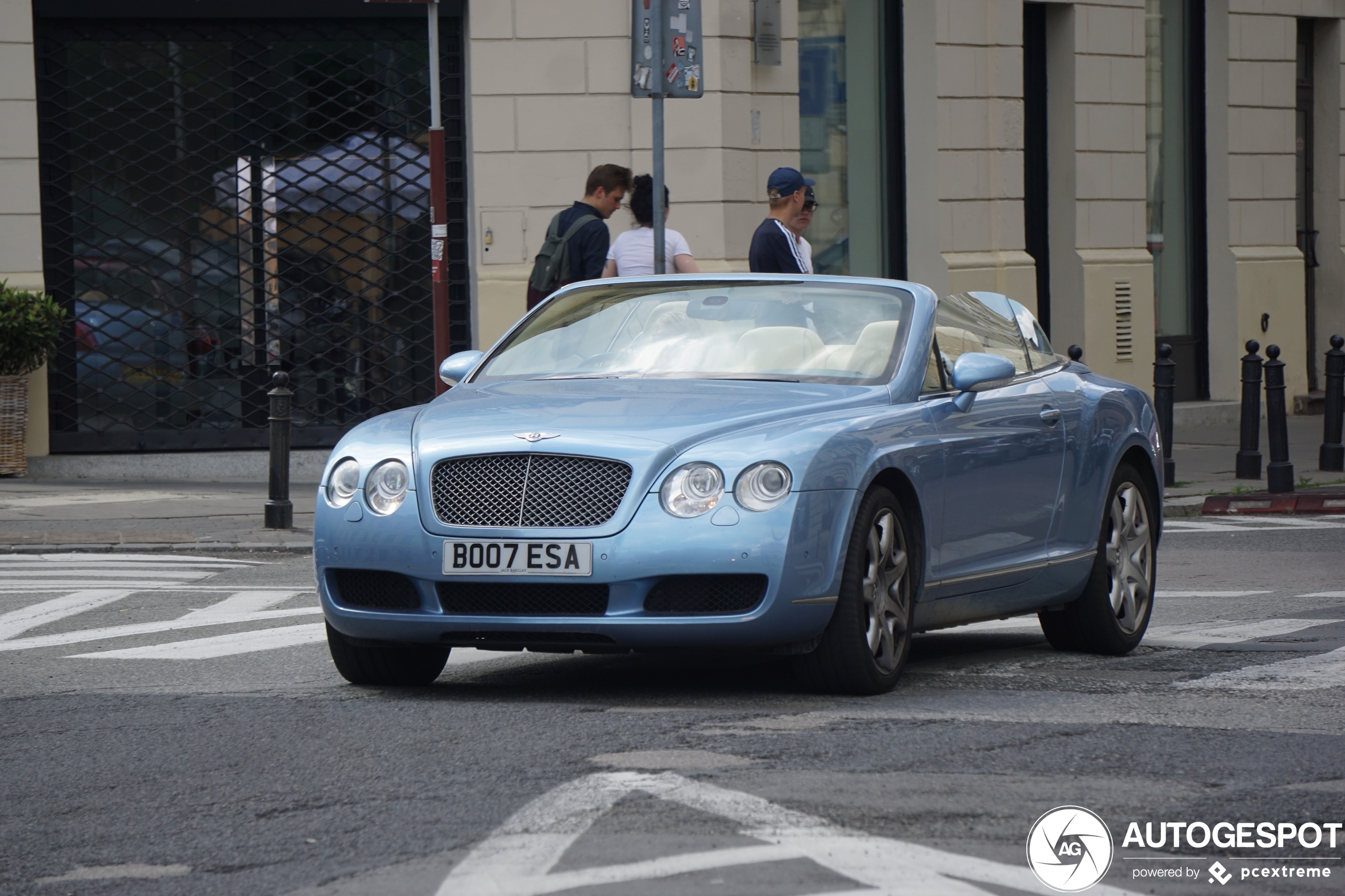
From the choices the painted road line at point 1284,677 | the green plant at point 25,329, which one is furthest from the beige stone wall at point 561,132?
the painted road line at point 1284,677

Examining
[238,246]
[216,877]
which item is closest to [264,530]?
[238,246]

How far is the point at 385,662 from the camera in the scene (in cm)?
675

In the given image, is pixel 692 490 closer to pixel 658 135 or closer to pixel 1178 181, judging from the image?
pixel 658 135

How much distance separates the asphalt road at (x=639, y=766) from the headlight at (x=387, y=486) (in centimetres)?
60

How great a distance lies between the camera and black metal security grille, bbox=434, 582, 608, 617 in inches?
243

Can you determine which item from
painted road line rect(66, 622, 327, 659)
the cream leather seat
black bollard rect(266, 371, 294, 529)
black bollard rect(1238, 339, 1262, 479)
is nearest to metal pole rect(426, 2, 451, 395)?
black bollard rect(266, 371, 294, 529)

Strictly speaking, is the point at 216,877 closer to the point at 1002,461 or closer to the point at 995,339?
the point at 1002,461

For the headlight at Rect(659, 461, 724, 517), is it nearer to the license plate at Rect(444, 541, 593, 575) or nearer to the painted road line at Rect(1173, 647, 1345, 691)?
the license plate at Rect(444, 541, 593, 575)

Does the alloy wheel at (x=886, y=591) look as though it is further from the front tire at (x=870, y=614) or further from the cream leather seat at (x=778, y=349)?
the cream leather seat at (x=778, y=349)

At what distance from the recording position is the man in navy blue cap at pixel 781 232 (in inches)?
436

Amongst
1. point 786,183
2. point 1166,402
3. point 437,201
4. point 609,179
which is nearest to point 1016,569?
point 786,183

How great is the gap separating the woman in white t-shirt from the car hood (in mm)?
5553

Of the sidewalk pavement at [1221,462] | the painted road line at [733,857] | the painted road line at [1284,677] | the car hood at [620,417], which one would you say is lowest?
the sidewalk pavement at [1221,462]

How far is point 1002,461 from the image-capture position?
23.8 ft
